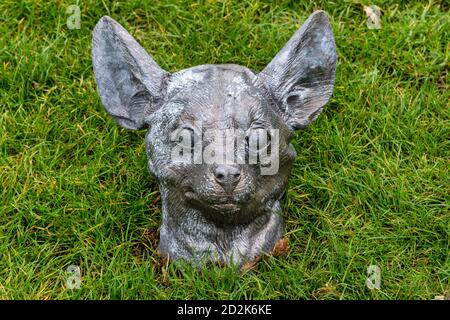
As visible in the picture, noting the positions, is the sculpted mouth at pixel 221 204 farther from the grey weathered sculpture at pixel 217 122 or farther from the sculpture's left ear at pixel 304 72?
the sculpture's left ear at pixel 304 72

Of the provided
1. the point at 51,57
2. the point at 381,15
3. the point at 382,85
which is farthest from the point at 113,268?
the point at 381,15

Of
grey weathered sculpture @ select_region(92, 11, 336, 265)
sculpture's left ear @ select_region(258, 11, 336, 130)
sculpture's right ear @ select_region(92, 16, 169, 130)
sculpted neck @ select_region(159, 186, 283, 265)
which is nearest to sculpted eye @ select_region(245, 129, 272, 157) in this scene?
grey weathered sculpture @ select_region(92, 11, 336, 265)

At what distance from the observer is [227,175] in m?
3.99

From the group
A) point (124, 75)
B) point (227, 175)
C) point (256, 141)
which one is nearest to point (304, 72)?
point (256, 141)

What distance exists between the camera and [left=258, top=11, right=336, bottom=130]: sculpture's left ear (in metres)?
4.32

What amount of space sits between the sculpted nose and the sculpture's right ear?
0.54 meters

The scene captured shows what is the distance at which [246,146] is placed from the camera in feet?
13.4

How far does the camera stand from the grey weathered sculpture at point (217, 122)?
408 cm

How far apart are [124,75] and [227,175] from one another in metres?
0.79

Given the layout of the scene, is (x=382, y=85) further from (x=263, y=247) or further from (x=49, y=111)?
(x=49, y=111)

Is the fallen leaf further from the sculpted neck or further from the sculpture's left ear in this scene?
the sculpture's left ear

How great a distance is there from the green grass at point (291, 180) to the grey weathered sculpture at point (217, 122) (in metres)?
0.18

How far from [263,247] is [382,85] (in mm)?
1528

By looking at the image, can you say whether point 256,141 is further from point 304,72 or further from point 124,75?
point 124,75
